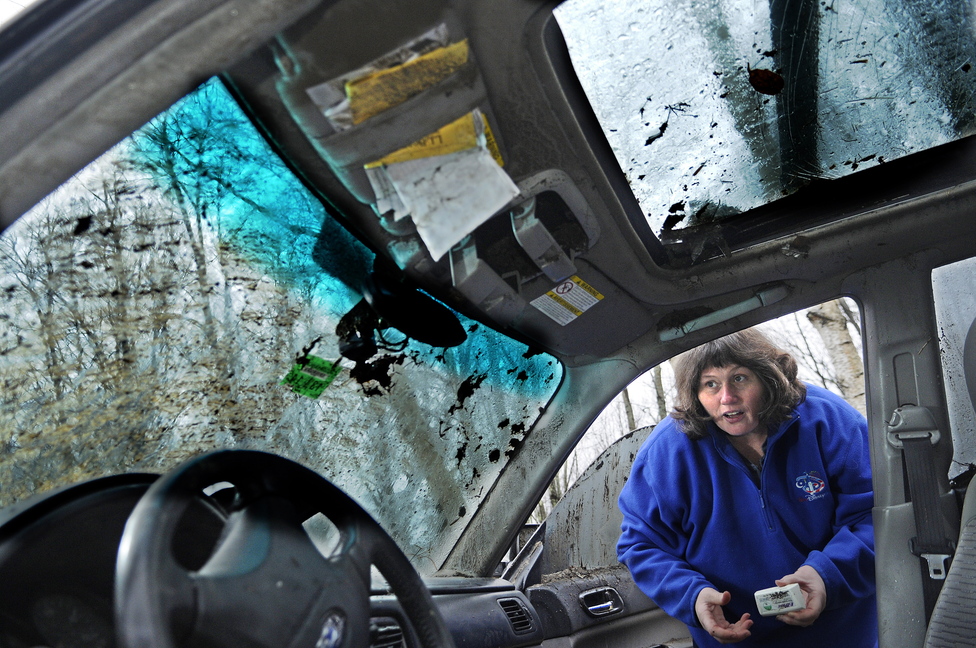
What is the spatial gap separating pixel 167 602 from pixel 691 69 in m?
1.22

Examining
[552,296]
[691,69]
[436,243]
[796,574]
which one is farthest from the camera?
[796,574]

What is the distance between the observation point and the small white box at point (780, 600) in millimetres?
2086

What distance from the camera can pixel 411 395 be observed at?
172 centimetres

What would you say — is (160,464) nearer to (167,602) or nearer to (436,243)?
(167,602)

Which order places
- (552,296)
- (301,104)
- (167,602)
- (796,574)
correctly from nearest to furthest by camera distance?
(167,602)
(301,104)
(552,296)
(796,574)

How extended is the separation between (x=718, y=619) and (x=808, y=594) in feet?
1.00

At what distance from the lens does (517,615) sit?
198 centimetres

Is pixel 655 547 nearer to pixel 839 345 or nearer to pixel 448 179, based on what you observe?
pixel 448 179

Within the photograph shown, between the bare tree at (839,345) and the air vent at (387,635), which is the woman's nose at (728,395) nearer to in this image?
the air vent at (387,635)

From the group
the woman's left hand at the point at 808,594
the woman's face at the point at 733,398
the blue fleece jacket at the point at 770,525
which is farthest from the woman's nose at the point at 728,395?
the woman's left hand at the point at 808,594

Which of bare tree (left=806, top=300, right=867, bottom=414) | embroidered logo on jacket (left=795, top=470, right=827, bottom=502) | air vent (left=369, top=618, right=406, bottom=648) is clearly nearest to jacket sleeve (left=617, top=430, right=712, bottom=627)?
embroidered logo on jacket (left=795, top=470, right=827, bottom=502)

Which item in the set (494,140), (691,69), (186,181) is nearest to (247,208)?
(186,181)

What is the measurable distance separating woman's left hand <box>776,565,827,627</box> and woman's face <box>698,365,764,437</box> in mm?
531

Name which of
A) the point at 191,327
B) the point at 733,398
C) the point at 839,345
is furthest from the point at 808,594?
the point at 839,345
